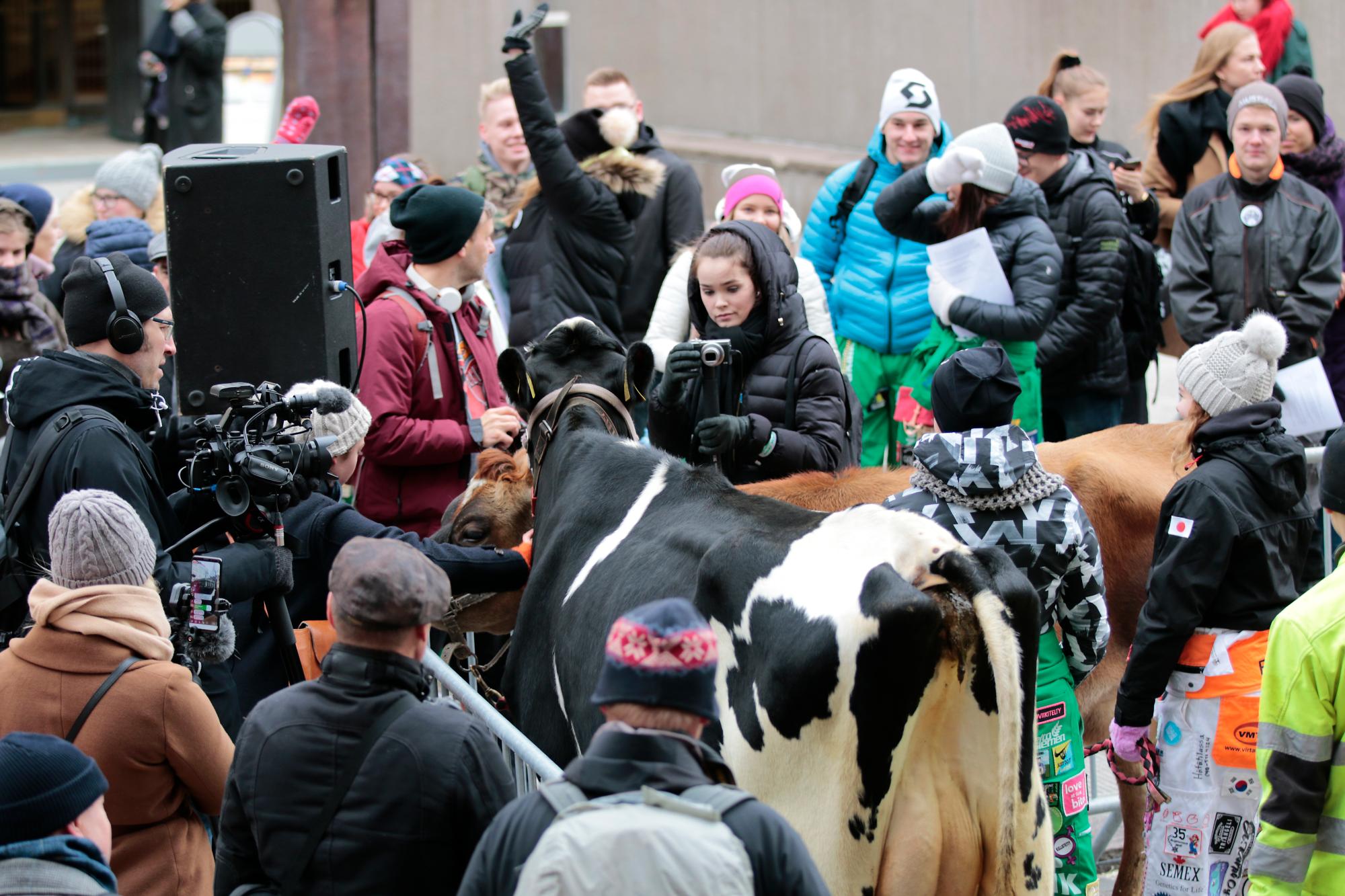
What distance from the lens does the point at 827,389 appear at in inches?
200

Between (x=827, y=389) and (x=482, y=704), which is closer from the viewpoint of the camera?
(x=482, y=704)

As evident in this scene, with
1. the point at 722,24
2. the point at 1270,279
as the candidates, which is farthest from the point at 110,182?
the point at 722,24

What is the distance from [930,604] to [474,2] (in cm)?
1171

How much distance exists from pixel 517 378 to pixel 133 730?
6.51 feet

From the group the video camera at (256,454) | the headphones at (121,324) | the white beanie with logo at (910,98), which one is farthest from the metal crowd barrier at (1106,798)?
the headphones at (121,324)

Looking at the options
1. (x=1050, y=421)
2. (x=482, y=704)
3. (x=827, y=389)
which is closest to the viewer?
(x=482, y=704)

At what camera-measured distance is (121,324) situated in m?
4.22

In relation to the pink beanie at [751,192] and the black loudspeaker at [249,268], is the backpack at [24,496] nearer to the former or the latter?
the black loudspeaker at [249,268]

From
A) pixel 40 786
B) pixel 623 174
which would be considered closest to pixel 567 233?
pixel 623 174

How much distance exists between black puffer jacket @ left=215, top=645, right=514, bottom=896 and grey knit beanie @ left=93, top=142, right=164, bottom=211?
6.29 m

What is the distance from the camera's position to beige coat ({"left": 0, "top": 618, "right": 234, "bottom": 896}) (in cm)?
329

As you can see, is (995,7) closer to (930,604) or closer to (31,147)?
(930,604)

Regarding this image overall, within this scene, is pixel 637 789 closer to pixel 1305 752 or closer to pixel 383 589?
pixel 383 589

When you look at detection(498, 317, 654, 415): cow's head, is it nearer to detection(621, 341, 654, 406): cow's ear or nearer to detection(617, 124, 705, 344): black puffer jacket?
detection(621, 341, 654, 406): cow's ear
